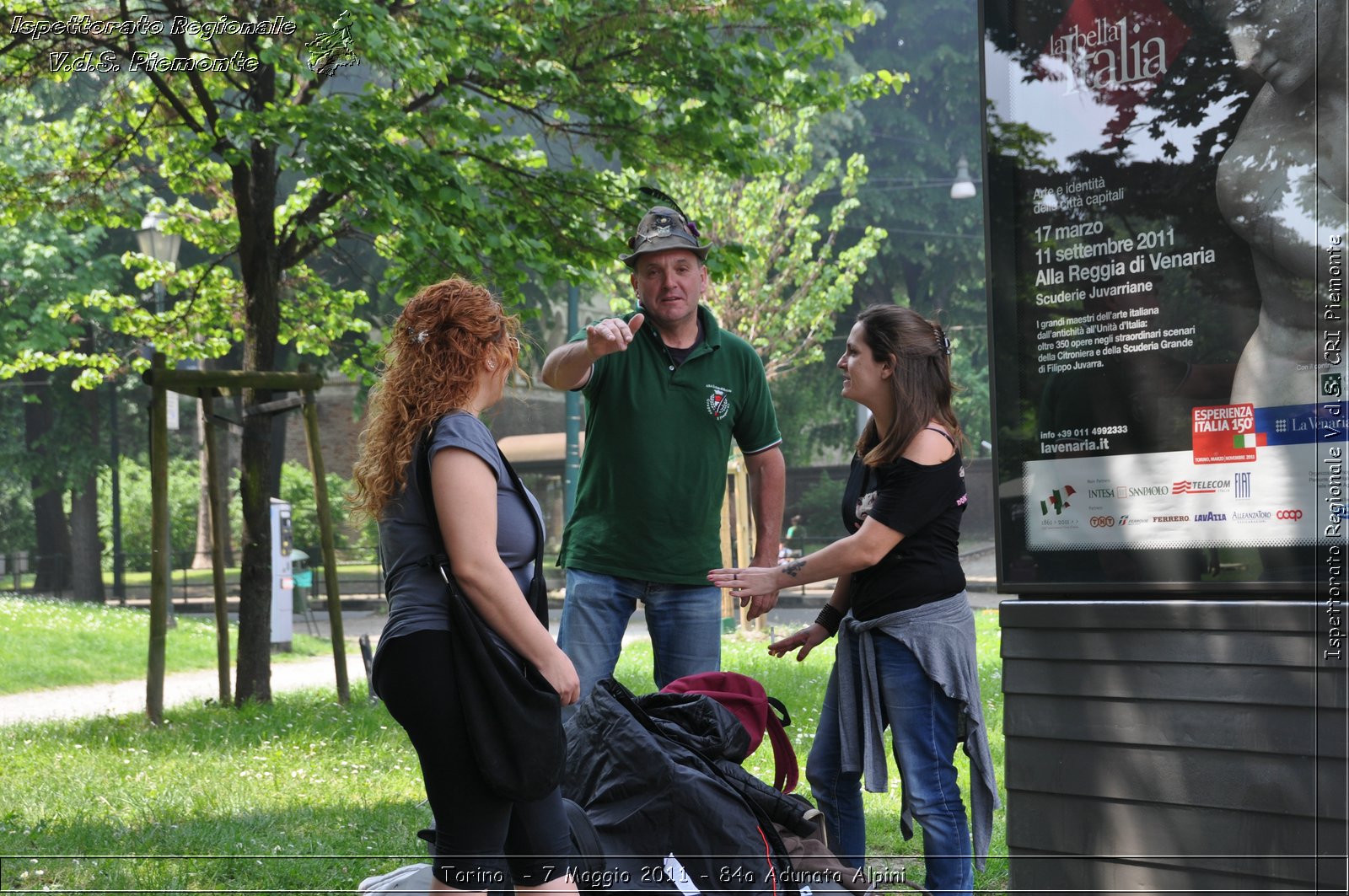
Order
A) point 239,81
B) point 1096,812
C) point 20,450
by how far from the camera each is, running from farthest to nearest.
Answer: point 20,450 < point 239,81 < point 1096,812

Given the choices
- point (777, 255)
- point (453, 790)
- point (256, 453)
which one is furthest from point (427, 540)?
point (777, 255)

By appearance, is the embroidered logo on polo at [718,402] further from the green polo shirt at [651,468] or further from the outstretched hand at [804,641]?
the outstretched hand at [804,641]

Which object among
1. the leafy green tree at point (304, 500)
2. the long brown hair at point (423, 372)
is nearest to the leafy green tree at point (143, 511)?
the leafy green tree at point (304, 500)

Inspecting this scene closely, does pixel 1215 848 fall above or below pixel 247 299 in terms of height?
below

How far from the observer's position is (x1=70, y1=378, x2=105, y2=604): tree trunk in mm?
26469

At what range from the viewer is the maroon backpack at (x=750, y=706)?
3959 millimetres

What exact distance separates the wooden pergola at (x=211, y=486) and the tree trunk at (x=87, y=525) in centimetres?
1818

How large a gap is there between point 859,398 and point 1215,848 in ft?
5.54

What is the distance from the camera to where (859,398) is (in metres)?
4.13

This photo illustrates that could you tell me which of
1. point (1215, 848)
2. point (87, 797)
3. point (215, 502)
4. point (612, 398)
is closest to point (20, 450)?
point (215, 502)

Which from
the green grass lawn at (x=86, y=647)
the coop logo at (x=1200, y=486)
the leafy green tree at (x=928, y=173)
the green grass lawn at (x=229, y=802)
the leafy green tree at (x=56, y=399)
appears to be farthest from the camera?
the leafy green tree at (x=928, y=173)

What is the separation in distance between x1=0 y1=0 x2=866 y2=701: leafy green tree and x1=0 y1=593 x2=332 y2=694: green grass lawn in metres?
4.29

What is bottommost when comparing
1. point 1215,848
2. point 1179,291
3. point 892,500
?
point 1215,848

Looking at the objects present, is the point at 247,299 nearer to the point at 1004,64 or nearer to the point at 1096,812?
the point at 1004,64
